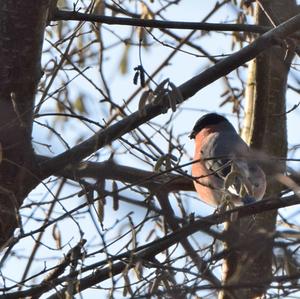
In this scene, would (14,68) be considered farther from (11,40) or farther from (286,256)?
(286,256)

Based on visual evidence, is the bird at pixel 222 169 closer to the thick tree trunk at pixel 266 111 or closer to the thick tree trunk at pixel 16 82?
the thick tree trunk at pixel 266 111

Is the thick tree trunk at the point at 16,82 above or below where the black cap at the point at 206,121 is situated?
below

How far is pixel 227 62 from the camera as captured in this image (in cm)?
265

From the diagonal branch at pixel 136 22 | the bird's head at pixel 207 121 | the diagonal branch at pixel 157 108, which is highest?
A: the bird's head at pixel 207 121

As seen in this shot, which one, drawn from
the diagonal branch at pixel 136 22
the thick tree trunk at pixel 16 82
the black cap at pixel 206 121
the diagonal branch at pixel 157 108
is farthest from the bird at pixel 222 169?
the thick tree trunk at pixel 16 82

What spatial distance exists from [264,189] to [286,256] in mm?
2160

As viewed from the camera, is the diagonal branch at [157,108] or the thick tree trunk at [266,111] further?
the thick tree trunk at [266,111]

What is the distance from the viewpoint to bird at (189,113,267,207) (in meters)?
2.39

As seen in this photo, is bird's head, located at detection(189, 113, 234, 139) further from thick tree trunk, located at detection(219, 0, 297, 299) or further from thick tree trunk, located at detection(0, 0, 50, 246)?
thick tree trunk, located at detection(0, 0, 50, 246)

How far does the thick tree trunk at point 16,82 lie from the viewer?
2451 mm

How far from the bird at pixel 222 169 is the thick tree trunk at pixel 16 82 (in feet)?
1.80

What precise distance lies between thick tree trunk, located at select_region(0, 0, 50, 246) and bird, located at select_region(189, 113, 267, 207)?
1.80ft

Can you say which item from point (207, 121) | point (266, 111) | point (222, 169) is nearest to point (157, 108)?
point (222, 169)

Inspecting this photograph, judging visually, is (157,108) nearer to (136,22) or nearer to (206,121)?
(136,22)
